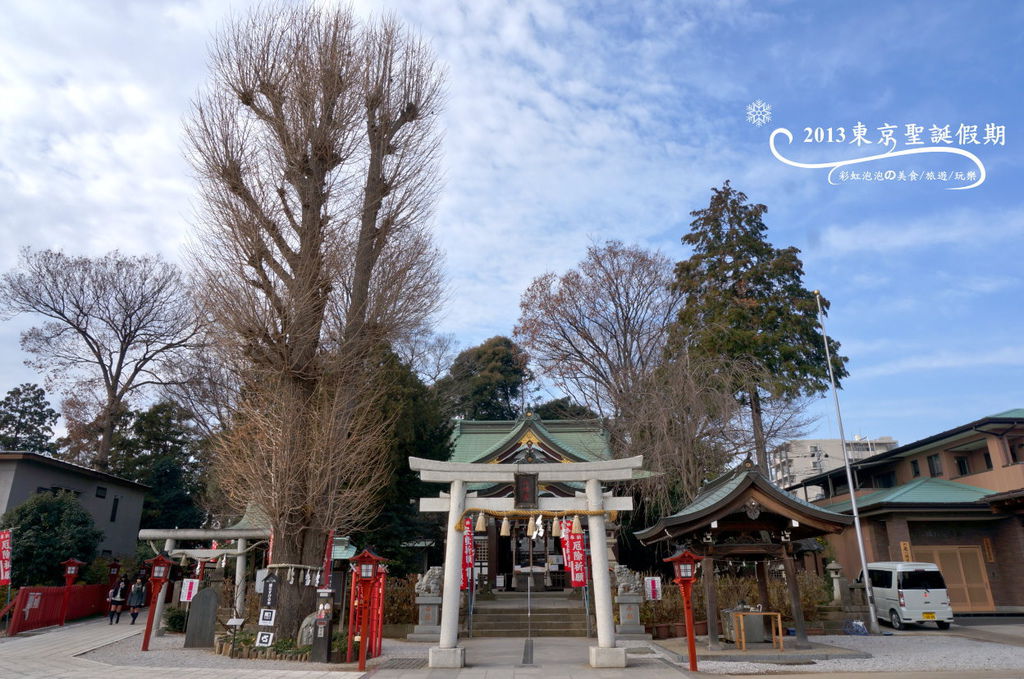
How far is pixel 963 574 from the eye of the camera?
20531 millimetres

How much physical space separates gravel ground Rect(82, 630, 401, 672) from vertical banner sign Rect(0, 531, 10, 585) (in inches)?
142

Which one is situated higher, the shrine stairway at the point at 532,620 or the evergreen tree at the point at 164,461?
the evergreen tree at the point at 164,461

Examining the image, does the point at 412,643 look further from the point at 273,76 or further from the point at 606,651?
the point at 273,76

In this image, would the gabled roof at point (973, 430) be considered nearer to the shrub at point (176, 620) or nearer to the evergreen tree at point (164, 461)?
the shrub at point (176, 620)

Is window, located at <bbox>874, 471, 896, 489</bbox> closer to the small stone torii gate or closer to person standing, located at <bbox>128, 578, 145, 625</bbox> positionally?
the small stone torii gate

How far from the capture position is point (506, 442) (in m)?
20.9

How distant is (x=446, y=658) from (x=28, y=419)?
113 feet

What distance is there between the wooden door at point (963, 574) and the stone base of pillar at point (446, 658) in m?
18.0

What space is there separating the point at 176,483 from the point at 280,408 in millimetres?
19945

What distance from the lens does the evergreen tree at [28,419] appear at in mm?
A: 32594

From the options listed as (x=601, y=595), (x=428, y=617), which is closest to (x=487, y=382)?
(x=428, y=617)

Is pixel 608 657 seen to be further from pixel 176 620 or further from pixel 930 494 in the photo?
pixel 930 494

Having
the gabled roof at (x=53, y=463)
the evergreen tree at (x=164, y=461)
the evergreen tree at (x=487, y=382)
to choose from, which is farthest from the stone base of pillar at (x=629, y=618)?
the evergreen tree at (x=487, y=382)

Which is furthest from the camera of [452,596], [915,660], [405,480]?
[405,480]
